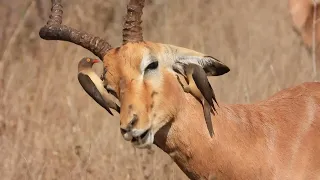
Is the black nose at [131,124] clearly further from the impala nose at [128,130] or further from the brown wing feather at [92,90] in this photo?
the brown wing feather at [92,90]

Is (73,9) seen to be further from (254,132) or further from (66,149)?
(254,132)

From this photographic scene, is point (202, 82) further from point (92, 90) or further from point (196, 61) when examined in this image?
point (92, 90)

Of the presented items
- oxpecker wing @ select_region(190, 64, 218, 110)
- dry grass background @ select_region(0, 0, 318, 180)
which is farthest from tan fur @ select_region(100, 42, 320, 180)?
dry grass background @ select_region(0, 0, 318, 180)

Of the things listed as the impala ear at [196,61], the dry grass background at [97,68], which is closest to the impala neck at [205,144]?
the impala ear at [196,61]

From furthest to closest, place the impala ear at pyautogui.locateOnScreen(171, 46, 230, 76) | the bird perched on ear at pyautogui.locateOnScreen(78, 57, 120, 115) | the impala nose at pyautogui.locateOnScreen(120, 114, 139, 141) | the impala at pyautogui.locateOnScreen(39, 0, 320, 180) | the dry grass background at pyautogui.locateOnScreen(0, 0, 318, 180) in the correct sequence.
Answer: the dry grass background at pyautogui.locateOnScreen(0, 0, 318, 180)
the bird perched on ear at pyautogui.locateOnScreen(78, 57, 120, 115)
the impala ear at pyautogui.locateOnScreen(171, 46, 230, 76)
the impala at pyautogui.locateOnScreen(39, 0, 320, 180)
the impala nose at pyautogui.locateOnScreen(120, 114, 139, 141)

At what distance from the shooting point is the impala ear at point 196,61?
5020mm

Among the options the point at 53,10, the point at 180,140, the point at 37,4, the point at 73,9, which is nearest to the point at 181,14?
the point at 73,9

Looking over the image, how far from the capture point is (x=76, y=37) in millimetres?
5375

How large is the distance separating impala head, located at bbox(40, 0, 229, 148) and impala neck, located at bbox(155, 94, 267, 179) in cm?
9

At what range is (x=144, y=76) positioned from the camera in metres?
4.91

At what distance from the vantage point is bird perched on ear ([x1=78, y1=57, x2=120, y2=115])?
517cm

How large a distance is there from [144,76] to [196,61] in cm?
34

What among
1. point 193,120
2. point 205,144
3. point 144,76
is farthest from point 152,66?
point 205,144

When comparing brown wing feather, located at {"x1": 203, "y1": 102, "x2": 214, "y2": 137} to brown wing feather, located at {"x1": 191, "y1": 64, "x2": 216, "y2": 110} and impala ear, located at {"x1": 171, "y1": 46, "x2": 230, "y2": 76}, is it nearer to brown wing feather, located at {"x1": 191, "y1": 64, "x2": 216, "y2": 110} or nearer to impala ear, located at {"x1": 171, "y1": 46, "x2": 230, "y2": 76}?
brown wing feather, located at {"x1": 191, "y1": 64, "x2": 216, "y2": 110}
